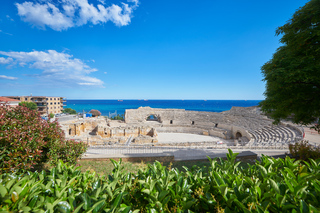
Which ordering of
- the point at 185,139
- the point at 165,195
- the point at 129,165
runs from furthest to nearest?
the point at 185,139
the point at 129,165
the point at 165,195

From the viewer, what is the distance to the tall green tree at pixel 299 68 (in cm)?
654

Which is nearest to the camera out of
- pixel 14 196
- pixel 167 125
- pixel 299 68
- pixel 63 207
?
pixel 63 207

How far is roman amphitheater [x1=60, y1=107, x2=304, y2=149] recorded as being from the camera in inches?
771

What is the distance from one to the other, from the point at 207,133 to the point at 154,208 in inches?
1121

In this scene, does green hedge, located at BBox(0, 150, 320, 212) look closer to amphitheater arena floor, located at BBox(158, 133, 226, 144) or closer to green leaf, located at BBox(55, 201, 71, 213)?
green leaf, located at BBox(55, 201, 71, 213)

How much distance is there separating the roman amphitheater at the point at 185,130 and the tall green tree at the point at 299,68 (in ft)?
32.4

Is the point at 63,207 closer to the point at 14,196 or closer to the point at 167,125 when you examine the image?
the point at 14,196

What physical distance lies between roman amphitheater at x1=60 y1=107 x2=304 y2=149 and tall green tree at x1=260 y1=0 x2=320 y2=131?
9.89 metres

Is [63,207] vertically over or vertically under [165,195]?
over

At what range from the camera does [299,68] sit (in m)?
6.79

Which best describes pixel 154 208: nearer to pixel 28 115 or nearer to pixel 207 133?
pixel 28 115

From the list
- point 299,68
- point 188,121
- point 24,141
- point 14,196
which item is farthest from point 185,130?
point 14,196

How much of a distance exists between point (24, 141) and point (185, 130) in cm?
2915

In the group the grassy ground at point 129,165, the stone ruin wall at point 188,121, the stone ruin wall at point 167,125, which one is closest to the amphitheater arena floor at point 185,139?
the stone ruin wall at point 167,125
